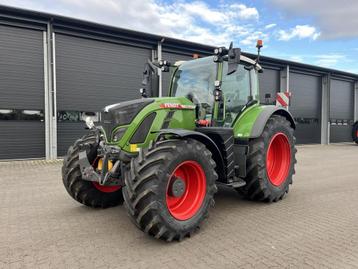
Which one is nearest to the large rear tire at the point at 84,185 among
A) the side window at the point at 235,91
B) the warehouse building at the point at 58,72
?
the side window at the point at 235,91

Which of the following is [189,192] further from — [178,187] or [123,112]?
[123,112]

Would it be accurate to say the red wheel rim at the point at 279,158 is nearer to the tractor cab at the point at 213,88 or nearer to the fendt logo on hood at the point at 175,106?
the tractor cab at the point at 213,88

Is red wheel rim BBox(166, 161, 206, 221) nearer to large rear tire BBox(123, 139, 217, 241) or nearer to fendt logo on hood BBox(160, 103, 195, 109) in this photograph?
large rear tire BBox(123, 139, 217, 241)

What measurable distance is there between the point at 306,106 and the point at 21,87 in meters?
15.7

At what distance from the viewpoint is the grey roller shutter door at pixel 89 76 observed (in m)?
10.8

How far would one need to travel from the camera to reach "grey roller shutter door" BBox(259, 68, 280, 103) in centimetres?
1641

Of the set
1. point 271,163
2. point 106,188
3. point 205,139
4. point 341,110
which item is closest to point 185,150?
point 205,139

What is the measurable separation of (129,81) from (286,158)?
319 inches

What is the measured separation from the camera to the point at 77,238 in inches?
143

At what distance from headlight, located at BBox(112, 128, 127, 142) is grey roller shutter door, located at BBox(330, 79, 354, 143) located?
19168 millimetres

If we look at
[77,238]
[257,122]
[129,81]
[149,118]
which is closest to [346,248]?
[257,122]

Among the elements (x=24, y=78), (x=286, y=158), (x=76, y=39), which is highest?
(x=76, y=39)

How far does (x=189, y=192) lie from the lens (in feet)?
12.9

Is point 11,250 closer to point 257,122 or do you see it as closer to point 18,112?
point 257,122
